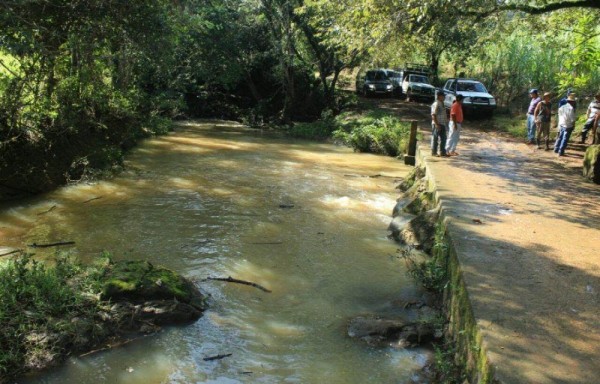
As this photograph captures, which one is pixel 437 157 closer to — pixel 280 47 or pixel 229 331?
pixel 229 331

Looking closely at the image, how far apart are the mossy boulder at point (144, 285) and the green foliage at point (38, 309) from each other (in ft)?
0.71

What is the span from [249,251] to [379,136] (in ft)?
38.3

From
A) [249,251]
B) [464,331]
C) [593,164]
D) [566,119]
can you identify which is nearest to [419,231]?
[249,251]

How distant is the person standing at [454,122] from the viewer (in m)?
13.8

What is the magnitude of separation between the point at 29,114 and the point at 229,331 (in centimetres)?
808

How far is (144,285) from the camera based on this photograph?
21.3 feet

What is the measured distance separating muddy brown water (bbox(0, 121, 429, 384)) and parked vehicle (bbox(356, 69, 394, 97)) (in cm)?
→ 1369

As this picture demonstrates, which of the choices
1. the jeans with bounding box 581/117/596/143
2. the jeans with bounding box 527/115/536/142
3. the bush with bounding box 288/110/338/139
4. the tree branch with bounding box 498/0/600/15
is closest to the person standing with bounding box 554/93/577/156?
the jeans with bounding box 581/117/596/143

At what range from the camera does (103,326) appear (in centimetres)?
588

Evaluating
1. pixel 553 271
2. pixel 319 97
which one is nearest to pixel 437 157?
pixel 553 271

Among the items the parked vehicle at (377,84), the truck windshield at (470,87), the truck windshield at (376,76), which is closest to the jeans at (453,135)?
the truck windshield at (470,87)

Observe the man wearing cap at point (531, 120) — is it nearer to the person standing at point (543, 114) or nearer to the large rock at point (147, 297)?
the person standing at point (543, 114)

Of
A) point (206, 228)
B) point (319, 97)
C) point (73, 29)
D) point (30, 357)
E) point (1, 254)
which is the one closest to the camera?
point (30, 357)

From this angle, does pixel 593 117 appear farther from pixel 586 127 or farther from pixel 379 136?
pixel 379 136
